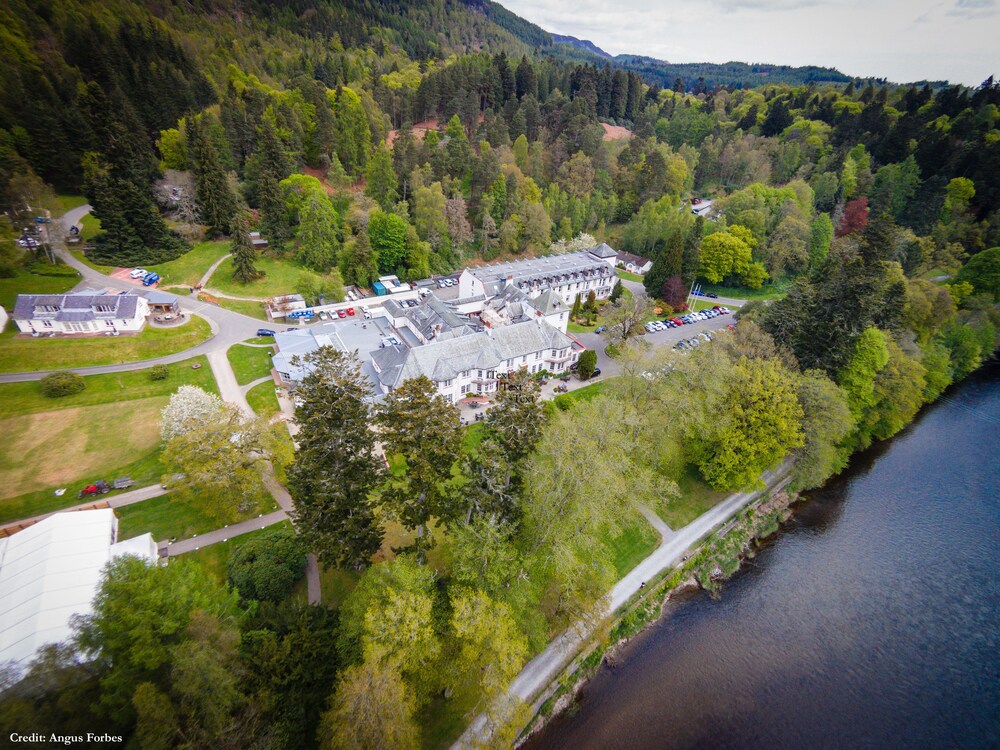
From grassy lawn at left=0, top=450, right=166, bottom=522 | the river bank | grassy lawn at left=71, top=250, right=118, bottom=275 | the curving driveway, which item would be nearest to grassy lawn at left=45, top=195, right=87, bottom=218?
the curving driveway

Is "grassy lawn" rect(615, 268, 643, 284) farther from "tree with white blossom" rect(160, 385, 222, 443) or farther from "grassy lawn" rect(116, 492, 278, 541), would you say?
"grassy lawn" rect(116, 492, 278, 541)

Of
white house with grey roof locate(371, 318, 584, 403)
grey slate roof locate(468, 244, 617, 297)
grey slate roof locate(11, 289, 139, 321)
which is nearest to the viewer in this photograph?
white house with grey roof locate(371, 318, 584, 403)

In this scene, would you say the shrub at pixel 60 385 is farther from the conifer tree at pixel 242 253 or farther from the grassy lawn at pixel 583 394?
the grassy lawn at pixel 583 394

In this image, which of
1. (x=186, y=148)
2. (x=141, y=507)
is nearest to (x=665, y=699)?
(x=141, y=507)

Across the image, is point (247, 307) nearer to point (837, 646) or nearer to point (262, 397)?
point (262, 397)

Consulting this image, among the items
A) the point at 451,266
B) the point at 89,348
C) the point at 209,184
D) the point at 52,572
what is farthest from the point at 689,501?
the point at 209,184
